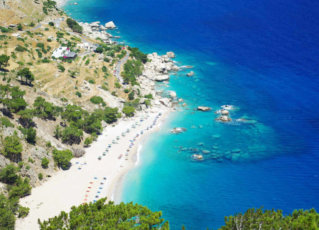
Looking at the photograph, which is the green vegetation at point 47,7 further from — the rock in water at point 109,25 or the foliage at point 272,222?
the foliage at point 272,222

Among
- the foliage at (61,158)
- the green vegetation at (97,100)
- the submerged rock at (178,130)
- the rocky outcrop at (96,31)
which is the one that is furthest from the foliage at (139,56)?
the foliage at (61,158)

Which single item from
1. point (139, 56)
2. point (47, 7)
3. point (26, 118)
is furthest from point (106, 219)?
point (47, 7)

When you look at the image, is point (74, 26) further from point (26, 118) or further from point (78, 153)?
point (78, 153)

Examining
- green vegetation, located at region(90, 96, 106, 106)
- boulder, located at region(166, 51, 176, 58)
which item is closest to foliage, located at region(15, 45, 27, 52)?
green vegetation, located at region(90, 96, 106, 106)

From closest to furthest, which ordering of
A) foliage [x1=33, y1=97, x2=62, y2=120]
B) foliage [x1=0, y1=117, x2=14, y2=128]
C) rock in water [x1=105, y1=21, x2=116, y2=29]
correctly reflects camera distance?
foliage [x1=0, y1=117, x2=14, y2=128]
foliage [x1=33, y1=97, x2=62, y2=120]
rock in water [x1=105, y1=21, x2=116, y2=29]

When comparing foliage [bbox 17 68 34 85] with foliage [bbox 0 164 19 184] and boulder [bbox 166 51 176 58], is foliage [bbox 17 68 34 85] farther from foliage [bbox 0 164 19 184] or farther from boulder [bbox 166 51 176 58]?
boulder [bbox 166 51 176 58]
